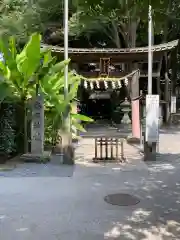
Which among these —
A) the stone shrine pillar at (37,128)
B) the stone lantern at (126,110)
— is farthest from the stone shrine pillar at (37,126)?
the stone lantern at (126,110)

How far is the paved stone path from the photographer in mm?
5406

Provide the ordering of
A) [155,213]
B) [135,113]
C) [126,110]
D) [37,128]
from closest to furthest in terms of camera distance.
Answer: [155,213], [37,128], [135,113], [126,110]

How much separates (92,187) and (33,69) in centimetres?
426

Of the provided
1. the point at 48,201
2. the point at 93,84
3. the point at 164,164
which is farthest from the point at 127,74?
the point at 48,201

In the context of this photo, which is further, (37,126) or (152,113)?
(152,113)

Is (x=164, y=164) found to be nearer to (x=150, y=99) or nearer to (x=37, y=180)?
(x=150, y=99)

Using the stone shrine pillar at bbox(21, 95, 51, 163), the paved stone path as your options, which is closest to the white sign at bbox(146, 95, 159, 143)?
the paved stone path

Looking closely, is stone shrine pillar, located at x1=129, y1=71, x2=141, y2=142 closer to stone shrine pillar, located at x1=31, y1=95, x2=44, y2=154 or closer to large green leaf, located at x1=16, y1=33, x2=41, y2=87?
stone shrine pillar, located at x1=31, y1=95, x2=44, y2=154

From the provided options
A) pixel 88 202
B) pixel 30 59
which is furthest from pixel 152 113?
pixel 88 202

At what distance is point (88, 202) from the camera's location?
6.96 m

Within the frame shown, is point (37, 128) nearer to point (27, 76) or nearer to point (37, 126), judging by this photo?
point (37, 126)

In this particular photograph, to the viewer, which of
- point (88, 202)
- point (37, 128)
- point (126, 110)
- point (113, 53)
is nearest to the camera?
point (88, 202)

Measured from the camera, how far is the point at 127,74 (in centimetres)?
1658

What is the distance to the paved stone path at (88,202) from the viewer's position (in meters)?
5.41
